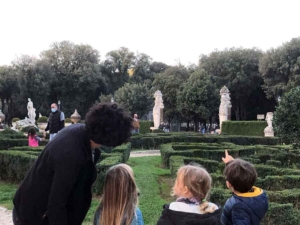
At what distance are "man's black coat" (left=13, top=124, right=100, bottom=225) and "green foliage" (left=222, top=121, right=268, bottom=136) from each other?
27115 mm

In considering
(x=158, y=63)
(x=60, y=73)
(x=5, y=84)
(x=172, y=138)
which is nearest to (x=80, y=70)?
(x=60, y=73)

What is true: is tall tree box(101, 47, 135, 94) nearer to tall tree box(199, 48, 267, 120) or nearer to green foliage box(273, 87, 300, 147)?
tall tree box(199, 48, 267, 120)

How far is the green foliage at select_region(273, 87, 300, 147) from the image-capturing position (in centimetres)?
1081

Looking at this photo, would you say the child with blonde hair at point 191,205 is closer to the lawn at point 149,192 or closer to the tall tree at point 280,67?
the lawn at point 149,192

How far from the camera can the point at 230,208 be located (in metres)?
3.21

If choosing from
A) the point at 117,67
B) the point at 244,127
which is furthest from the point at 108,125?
the point at 117,67

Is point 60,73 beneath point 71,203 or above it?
above

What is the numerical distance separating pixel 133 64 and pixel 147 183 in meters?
45.2

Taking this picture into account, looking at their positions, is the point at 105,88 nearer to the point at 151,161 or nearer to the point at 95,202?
the point at 151,161

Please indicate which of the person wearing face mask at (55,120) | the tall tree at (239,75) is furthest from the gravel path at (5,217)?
the tall tree at (239,75)

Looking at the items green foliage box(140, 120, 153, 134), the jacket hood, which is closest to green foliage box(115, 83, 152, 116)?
green foliage box(140, 120, 153, 134)

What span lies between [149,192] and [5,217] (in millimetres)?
2672

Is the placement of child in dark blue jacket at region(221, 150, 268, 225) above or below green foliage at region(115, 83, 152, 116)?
below

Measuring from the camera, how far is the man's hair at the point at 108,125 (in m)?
2.28
